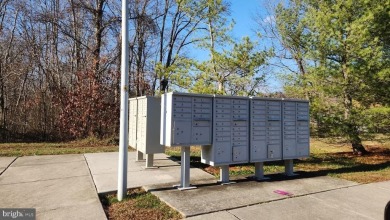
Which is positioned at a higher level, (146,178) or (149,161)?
(149,161)

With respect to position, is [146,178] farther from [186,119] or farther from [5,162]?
[5,162]

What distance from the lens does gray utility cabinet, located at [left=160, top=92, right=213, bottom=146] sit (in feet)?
16.8

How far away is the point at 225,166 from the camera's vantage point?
18.9 feet

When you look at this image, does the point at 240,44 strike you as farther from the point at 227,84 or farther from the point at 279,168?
the point at 279,168

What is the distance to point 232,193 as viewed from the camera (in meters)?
5.08

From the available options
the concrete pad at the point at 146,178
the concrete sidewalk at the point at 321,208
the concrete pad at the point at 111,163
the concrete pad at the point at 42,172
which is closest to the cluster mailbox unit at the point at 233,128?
the concrete pad at the point at 146,178

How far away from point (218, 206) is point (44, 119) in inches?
560

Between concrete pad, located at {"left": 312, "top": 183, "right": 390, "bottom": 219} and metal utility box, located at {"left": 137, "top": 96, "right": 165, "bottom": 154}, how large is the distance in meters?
3.59

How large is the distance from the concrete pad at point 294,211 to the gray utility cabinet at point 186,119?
5.05 feet

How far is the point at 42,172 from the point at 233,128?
14.3 feet

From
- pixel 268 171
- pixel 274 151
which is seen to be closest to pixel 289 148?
pixel 274 151

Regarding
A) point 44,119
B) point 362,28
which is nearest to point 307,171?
point 362,28

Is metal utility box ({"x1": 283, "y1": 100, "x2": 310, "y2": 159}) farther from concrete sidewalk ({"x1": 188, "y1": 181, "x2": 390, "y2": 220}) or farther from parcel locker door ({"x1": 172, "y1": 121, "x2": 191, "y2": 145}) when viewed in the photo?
parcel locker door ({"x1": 172, "y1": 121, "x2": 191, "y2": 145})

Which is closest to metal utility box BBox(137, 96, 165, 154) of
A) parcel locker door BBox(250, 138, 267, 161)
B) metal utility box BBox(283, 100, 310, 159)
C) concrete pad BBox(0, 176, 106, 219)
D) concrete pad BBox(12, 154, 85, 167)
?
concrete pad BBox(0, 176, 106, 219)
